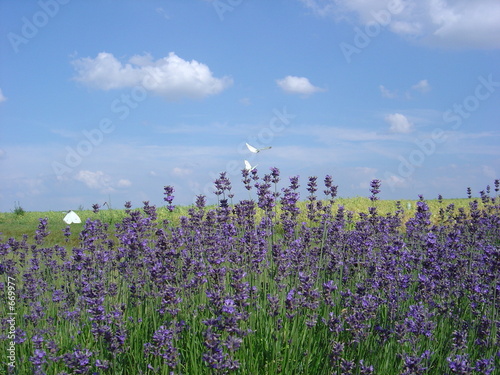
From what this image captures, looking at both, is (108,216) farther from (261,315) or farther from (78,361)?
(78,361)

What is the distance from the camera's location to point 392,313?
466 centimetres

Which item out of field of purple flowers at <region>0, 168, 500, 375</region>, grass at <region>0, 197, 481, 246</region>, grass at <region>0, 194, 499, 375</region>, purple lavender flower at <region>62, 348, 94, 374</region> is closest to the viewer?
purple lavender flower at <region>62, 348, 94, 374</region>

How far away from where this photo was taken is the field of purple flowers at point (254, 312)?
367cm

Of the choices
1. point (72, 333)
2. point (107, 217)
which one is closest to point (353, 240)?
point (72, 333)

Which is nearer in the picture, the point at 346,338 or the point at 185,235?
the point at 346,338

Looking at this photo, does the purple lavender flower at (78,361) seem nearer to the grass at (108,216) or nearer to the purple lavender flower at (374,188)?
the purple lavender flower at (374,188)

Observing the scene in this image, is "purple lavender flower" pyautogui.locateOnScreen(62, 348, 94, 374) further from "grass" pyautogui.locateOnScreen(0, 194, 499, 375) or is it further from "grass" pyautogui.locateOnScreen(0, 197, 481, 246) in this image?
"grass" pyautogui.locateOnScreen(0, 197, 481, 246)

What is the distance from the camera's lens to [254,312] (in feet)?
15.1

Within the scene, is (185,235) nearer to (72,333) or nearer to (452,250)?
(72,333)

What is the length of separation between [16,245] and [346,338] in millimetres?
5586

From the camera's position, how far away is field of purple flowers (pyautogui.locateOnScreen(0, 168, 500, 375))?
367 cm

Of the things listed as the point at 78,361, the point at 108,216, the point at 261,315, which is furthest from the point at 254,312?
the point at 108,216

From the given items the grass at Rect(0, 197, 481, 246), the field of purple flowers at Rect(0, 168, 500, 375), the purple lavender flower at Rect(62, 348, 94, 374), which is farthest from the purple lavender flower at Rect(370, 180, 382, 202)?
the grass at Rect(0, 197, 481, 246)

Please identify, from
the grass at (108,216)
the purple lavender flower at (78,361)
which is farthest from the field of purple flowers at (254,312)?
the grass at (108,216)
